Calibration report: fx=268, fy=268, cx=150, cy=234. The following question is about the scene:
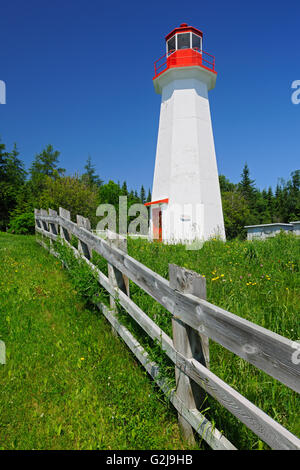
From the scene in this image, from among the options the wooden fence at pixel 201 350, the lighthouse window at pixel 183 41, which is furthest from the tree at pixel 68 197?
the wooden fence at pixel 201 350

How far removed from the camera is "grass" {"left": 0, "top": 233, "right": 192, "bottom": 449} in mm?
2115

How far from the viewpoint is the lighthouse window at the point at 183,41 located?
15.4 meters

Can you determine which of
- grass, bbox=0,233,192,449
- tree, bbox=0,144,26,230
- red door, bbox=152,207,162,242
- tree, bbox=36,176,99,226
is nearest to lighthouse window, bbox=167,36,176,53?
red door, bbox=152,207,162,242

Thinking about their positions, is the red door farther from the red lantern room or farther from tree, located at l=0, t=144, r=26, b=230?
tree, located at l=0, t=144, r=26, b=230

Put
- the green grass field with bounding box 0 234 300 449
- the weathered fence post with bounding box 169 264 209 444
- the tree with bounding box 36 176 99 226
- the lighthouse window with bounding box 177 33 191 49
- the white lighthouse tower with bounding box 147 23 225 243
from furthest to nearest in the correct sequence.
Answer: the tree with bounding box 36 176 99 226
the lighthouse window with bounding box 177 33 191 49
the white lighthouse tower with bounding box 147 23 225 243
the green grass field with bounding box 0 234 300 449
the weathered fence post with bounding box 169 264 209 444

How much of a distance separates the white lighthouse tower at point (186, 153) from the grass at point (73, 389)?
10241 millimetres

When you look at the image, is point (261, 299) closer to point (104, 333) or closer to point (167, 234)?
point (104, 333)

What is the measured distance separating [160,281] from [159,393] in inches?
41.6

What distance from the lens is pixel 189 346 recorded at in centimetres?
198

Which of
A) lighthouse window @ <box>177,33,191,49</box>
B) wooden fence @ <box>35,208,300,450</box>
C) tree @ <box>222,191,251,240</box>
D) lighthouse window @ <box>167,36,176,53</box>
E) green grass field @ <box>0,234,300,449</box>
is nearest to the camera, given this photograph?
wooden fence @ <box>35,208,300,450</box>

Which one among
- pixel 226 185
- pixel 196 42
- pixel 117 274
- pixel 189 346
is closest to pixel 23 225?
pixel 196 42

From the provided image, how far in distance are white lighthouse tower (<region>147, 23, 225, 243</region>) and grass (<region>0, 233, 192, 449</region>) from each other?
10241 millimetres

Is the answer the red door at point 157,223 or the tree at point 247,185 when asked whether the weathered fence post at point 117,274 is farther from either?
the tree at point 247,185
